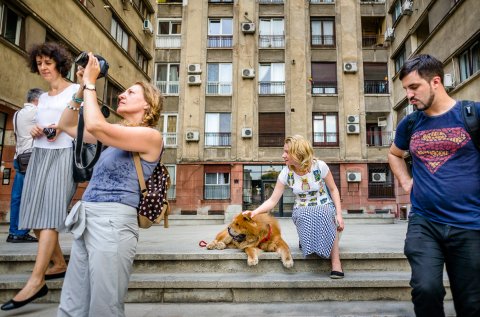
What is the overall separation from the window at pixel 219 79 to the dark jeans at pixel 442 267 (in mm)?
20600

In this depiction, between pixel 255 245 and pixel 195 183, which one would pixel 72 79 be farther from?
pixel 255 245

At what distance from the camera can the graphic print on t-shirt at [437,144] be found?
7.01 ft

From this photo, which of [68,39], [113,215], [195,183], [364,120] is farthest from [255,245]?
[364,120]

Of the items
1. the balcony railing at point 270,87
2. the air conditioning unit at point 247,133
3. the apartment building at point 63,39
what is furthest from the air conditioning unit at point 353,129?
the apartment building at point 63,39

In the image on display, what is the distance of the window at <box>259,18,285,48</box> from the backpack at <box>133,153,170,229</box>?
21.9 m

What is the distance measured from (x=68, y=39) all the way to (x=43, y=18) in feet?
5.01

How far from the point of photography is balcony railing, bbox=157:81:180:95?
2289 cm

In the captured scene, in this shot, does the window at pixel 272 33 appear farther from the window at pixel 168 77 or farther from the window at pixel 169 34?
the window at pixel 168 77

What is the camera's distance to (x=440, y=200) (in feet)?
7.00

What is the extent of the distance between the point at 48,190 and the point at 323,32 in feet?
75.9

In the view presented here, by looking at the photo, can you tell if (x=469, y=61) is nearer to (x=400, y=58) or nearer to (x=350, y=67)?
(x=400, y=58)

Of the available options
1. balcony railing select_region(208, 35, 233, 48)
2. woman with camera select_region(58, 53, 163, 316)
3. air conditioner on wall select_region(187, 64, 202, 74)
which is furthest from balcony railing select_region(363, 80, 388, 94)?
woman with camera select_region(58, 53, 163, 316)

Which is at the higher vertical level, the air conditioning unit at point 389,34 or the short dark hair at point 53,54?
the air conditioning unit at point 389,34

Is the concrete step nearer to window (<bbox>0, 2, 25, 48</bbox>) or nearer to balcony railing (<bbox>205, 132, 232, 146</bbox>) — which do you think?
window (<bbox>0, 2, 25, 48</bbox>)
